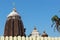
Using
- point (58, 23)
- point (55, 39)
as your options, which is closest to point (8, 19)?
point (58, 23)

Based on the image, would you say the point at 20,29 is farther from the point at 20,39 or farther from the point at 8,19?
the point at 20,39

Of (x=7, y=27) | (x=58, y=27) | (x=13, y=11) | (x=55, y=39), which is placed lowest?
(x=55, y=39)

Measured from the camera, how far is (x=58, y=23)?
15.6m

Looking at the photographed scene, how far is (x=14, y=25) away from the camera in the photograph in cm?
5381

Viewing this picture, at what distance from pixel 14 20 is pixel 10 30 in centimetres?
265

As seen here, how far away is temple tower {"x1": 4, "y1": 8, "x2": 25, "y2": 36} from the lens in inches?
2039

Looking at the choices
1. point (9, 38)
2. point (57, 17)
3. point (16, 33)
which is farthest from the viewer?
point (16, 33)

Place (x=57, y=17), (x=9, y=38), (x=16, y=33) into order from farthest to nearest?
(x=16, y=33)
(x=57, y=17)
(x=9, y=38)

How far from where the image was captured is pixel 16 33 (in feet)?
168

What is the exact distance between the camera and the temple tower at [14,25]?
51.8 meters

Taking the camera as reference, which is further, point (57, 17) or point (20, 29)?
point (20, 29)

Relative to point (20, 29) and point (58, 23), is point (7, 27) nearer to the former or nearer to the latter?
point (20, 29)

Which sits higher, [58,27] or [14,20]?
[14,20]

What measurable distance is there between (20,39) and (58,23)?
16.1ft
